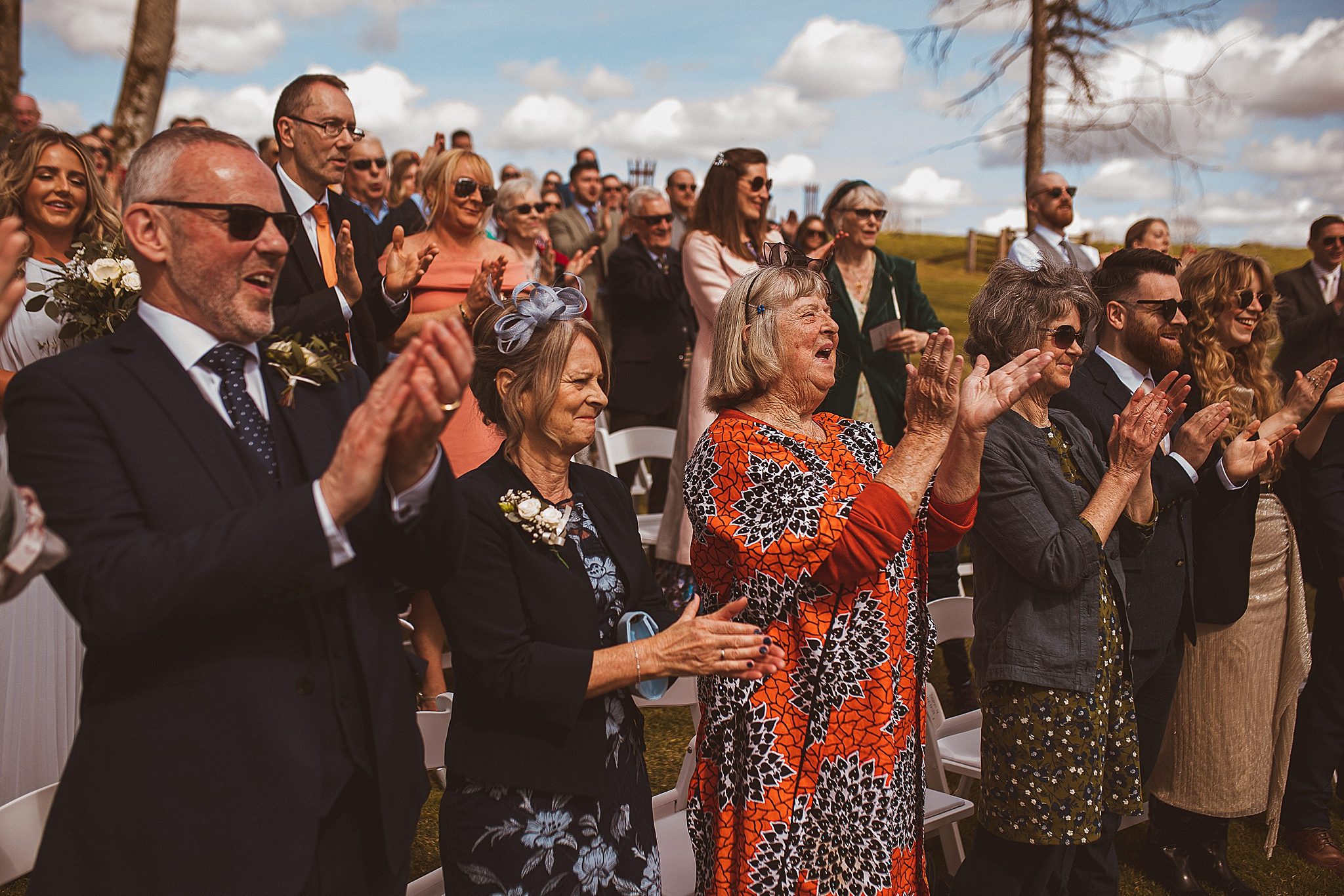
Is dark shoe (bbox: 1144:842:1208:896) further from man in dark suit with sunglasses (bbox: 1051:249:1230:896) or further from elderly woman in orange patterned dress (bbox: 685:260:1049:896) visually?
elderly woman in orange patterned dress (bbox: 685:260:1049:896)

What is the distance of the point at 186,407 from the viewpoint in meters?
1.76

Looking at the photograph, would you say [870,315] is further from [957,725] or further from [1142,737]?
[1142,737]

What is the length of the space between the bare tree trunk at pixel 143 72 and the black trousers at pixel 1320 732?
10080mm

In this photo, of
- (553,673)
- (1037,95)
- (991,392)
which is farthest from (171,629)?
(1037,95)

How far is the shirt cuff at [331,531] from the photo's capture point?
1.66m

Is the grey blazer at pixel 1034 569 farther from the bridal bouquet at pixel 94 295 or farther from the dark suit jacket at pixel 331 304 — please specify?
the bridal bouquet at pixel 94 295

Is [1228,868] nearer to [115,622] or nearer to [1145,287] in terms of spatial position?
[1145,287]

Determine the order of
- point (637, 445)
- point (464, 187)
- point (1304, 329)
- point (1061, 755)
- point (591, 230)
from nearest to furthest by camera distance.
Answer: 1. point (1061, 755)
2. point (464, 187)
3. point (637, 445)
4. point (1304, 329)
5. point (591, 230)

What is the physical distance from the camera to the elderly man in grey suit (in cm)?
853

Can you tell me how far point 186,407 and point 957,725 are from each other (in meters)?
3.26

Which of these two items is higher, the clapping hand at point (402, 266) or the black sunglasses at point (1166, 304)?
the clapping hand at point (402, 266)

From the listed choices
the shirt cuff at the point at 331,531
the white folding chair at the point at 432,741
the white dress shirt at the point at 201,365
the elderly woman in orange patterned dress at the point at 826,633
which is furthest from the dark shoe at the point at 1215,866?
the shirt cuff at the point at 331,531

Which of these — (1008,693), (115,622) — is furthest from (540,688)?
(1008,693)

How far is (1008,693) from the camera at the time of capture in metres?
3.04
